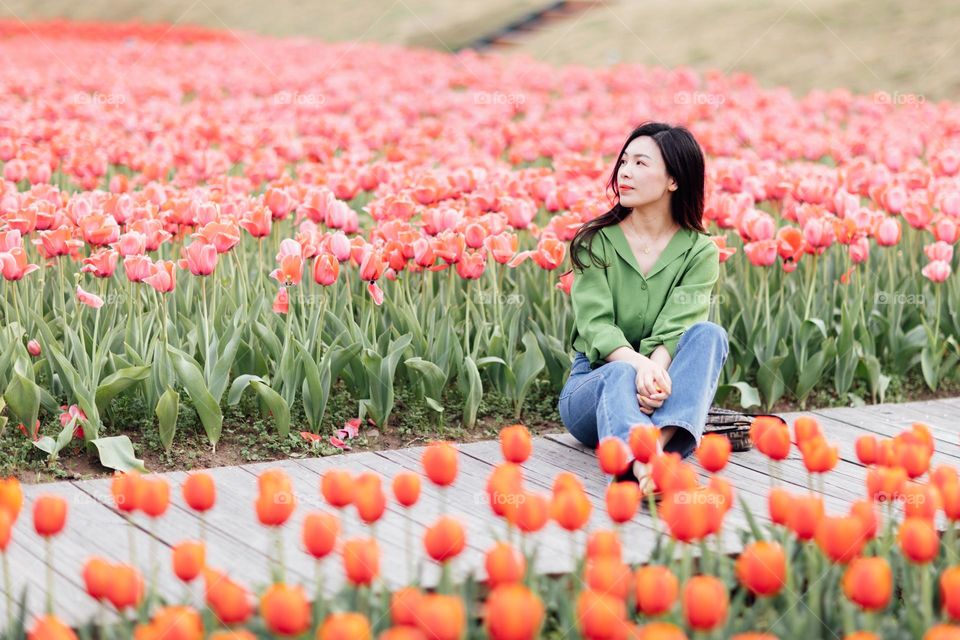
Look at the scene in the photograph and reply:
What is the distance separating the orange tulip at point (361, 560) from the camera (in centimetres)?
216

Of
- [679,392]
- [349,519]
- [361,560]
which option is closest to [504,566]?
[361,560]

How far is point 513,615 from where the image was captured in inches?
74.2

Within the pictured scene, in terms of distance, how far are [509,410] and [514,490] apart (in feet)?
6.74

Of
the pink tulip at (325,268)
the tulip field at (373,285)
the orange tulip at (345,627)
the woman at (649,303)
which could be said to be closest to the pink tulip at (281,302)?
the tulip field at (373,285)

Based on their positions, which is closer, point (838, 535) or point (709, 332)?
point (838, 535)

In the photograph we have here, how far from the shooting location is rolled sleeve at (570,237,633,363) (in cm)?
373

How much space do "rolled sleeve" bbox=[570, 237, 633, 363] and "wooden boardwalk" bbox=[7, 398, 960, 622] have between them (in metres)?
0.36

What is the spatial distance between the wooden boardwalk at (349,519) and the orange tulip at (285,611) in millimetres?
509

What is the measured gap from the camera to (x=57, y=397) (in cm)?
405

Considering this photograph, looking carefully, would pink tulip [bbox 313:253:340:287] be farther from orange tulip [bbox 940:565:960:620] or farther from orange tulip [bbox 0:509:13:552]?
orange tulip [bbox 940:565:960:620]

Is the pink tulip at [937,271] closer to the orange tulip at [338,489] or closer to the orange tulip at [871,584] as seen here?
the orange tulip at [871,584]

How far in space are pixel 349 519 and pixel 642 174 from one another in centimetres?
140

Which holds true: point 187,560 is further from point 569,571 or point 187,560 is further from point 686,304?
point 686,304

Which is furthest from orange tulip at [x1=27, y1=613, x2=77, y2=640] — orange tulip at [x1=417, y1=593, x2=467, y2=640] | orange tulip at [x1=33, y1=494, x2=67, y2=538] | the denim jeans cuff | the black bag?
the black bag
